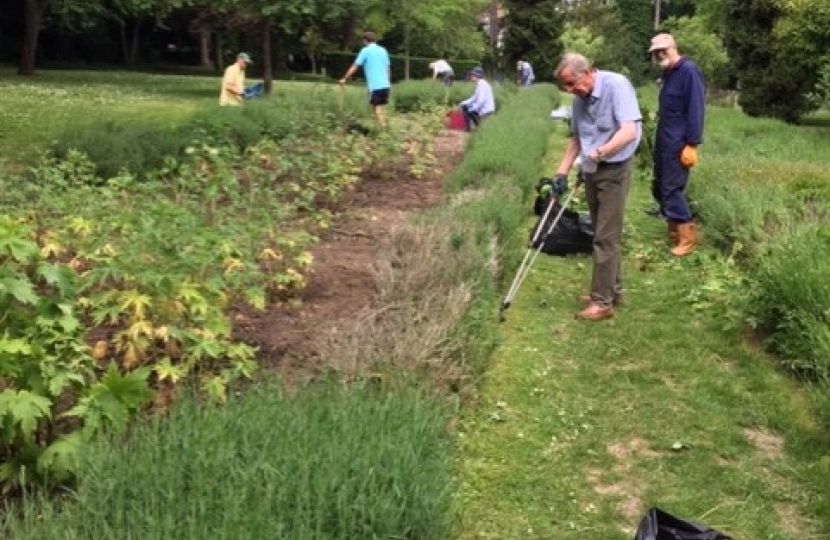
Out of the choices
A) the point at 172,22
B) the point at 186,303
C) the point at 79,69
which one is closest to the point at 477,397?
the point at 186,303

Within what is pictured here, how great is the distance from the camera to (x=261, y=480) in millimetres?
2814

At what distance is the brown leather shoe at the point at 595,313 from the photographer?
6.73 metres

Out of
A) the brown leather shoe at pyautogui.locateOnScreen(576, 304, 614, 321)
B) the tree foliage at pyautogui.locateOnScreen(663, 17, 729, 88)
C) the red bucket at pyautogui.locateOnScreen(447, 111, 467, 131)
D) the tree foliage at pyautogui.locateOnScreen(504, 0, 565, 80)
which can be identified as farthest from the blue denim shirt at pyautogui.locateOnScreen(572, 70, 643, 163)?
the tree foliage at pyautogui.locateOnScreen(663, 17, 729, 88)

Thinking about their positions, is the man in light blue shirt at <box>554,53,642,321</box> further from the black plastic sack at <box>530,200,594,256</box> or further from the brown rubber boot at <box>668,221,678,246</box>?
the brown rubber boot at <box>668,221,678,246</box>

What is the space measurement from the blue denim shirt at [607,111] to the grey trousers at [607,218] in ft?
0.42

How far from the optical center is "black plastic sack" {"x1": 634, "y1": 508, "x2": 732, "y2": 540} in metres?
3.31

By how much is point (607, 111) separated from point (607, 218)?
0.73m

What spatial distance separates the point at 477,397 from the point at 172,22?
42463mm

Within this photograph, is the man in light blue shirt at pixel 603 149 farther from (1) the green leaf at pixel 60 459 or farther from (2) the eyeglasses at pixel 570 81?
(1) the green leaf at pixel 60 459

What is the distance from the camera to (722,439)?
4836mm

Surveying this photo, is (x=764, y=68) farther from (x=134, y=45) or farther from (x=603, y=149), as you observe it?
(x=134, y=45)

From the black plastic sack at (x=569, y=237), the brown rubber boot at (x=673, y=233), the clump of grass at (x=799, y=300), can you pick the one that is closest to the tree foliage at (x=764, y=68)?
the brown rubber boot at (x=673, y=233)

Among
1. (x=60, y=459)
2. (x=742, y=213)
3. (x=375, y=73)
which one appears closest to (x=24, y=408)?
(x=60, y=459)

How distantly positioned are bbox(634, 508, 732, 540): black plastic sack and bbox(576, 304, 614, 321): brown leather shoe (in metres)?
3.42
